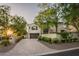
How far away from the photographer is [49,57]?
3.65 meters

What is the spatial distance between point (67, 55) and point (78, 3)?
2.56 ft

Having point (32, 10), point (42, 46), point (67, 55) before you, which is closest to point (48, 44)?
point (42, 46)

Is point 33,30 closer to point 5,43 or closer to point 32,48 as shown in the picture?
point 32,48

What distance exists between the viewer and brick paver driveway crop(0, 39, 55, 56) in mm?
3635

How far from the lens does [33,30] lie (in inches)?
144

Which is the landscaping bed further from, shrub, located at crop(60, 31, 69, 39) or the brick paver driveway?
the brick paver driveway

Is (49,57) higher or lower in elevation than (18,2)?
lower

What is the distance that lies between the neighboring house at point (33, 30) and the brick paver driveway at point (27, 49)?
74mm

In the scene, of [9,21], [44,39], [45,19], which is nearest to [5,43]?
[9,21]

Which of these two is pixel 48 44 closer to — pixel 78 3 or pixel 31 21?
pixel 31 21

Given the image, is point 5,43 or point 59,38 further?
point 59,38

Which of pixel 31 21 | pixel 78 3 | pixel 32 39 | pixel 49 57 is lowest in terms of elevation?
pixel 49 57

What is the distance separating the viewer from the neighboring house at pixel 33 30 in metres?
3.65

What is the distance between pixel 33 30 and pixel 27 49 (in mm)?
292
